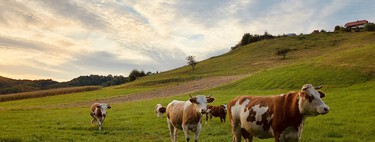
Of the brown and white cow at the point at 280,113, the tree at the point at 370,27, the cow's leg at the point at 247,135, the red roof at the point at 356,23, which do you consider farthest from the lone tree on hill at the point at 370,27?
the brown and white cow at the point at 280,113

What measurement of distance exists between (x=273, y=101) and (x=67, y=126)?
68.2ft

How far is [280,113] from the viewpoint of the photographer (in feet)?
34.5

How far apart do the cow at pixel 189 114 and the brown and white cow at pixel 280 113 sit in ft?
A: 8.27

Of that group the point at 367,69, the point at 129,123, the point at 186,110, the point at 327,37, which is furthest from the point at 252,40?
the point at 186,110

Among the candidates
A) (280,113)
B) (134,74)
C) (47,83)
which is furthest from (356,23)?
(280,113)

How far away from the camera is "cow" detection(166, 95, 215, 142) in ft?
48.3

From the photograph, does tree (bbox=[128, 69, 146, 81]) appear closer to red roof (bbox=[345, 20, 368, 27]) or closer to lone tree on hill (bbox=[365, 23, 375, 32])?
lone tree on hill (bbox=[365, 23, 375, 32])

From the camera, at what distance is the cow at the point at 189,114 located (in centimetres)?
1472

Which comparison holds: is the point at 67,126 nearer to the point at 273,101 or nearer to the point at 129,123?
the point at 129,123

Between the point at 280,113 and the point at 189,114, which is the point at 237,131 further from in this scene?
the point at 189,114

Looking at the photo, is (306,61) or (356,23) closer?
(306,61)

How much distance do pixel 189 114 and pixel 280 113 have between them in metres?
5.84

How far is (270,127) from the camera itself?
10.9 metres

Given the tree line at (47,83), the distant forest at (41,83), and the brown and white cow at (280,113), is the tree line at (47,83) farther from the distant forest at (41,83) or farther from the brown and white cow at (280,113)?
the brown and white cow at (280,113)
